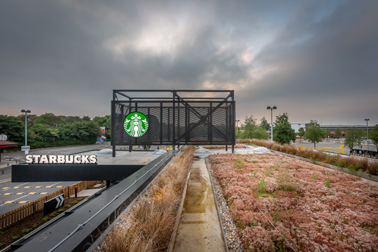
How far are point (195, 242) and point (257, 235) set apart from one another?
1382 millimetres

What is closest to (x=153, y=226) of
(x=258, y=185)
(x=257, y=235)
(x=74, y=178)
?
(x=257, y=235)

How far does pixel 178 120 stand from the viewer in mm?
10570

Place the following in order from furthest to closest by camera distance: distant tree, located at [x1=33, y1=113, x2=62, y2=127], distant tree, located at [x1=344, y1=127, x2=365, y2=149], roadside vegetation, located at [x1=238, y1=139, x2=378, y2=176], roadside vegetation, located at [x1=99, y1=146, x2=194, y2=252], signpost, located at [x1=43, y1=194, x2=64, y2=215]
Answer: distant tree, located at [x1=33, y1=113, x2=62, y2=127] → distant tree, located at [x1=344, y1=127, x2=365, y2=149] → signpost, located at [x1=43, y1=194, x2=64, y2=215] → roadside vegetation, located at [x1=238, y1=139, x2=378, y2=176] → roadside vegetation, located at [x1=99, y1=146, x2=194, y2=252]

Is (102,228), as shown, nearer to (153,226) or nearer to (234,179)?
(153,226)

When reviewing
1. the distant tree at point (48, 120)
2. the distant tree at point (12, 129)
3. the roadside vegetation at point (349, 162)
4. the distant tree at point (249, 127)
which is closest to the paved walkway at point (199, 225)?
the roadside vegetation at point (349, 162)

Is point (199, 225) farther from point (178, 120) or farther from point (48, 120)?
point (48, 120)

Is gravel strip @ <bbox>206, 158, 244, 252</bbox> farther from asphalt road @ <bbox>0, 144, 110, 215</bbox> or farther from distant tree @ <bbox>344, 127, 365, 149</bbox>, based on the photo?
distant tree @ <bbox>344, 127, 365, 149</bbox>

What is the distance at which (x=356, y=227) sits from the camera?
341cm

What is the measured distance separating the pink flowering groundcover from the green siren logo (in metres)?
6.81

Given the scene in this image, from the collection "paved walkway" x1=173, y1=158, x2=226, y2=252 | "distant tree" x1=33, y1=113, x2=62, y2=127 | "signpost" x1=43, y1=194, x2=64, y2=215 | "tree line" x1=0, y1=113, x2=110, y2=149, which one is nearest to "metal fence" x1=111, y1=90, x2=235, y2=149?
"paved walkway" x1=173, y1=158, x2=226, y2=252

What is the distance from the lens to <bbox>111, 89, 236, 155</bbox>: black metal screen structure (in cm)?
1039

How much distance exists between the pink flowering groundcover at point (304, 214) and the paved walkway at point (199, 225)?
57 cm

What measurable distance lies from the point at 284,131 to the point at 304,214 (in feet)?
64.4

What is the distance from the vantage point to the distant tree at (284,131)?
792 inches
